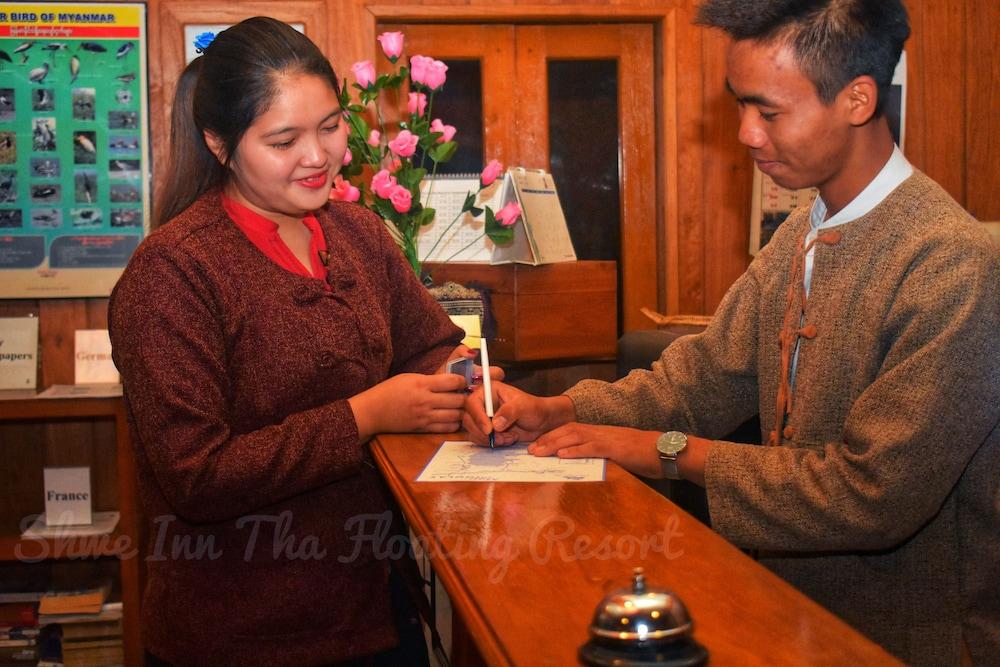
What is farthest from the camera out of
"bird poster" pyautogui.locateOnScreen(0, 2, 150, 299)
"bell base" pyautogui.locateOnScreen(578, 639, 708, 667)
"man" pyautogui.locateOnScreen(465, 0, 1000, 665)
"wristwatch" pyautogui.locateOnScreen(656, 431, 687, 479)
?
"bird poster" pyautogui.locateOnScreen(0, 2, 150, 299)

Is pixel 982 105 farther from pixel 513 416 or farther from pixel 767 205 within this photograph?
pixel 513 416

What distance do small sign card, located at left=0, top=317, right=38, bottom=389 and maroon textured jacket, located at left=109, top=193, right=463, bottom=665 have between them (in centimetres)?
235

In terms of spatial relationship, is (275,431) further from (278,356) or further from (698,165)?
(698,165)

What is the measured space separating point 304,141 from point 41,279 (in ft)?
8.42

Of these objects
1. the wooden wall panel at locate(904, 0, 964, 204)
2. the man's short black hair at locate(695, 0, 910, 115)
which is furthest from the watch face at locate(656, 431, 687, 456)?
the wooden wall panel at locate(904, 0, 964, 204)

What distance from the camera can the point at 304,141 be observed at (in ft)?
5.01

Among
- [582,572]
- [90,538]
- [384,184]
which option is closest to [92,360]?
[90,538]

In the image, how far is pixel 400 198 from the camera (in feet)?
8.61

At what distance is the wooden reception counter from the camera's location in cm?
80

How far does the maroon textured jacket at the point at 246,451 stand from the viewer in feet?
4.50

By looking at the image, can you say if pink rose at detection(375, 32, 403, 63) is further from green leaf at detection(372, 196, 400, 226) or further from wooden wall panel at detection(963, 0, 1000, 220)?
wooden wall panel at detection(963, 0, 1000, 220)

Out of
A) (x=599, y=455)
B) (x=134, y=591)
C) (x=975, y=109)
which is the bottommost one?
(x=134, y=591)

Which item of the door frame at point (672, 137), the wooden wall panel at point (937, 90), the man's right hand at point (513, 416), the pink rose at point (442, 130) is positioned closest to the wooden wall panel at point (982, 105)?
the wooden wall panel at point (937, 90)

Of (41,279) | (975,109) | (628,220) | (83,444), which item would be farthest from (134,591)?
(975,109)
